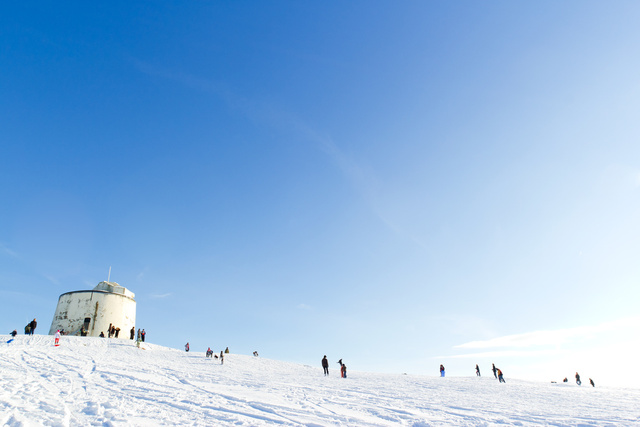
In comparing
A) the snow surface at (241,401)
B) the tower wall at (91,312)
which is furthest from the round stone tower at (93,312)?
the snow surface at (241,401)

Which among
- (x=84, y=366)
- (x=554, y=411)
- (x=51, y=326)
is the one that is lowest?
(x=554, y=411)

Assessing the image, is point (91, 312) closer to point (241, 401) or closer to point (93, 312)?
point (93, 312)

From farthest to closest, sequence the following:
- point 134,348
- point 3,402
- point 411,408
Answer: point 134,348
point 411,408
point 3,402

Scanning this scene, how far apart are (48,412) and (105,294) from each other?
39552 mm

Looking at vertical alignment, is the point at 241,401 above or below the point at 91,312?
below

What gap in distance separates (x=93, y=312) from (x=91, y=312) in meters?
0.20

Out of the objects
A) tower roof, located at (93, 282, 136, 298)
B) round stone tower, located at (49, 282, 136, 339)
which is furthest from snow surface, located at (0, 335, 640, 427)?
tower roof, located at (93, 282, 136, 298)

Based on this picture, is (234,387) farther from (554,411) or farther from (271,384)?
(554,411)

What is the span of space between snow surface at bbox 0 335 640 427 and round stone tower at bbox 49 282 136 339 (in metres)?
23.6

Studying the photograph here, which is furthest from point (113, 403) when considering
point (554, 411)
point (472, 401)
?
point (554, 411)

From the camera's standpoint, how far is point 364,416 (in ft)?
37.0

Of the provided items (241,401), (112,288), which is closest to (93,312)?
(112,288)

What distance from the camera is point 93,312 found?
139 feet

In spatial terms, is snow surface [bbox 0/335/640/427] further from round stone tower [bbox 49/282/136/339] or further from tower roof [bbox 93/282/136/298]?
tower roof [bbox 93/282/136/298]
